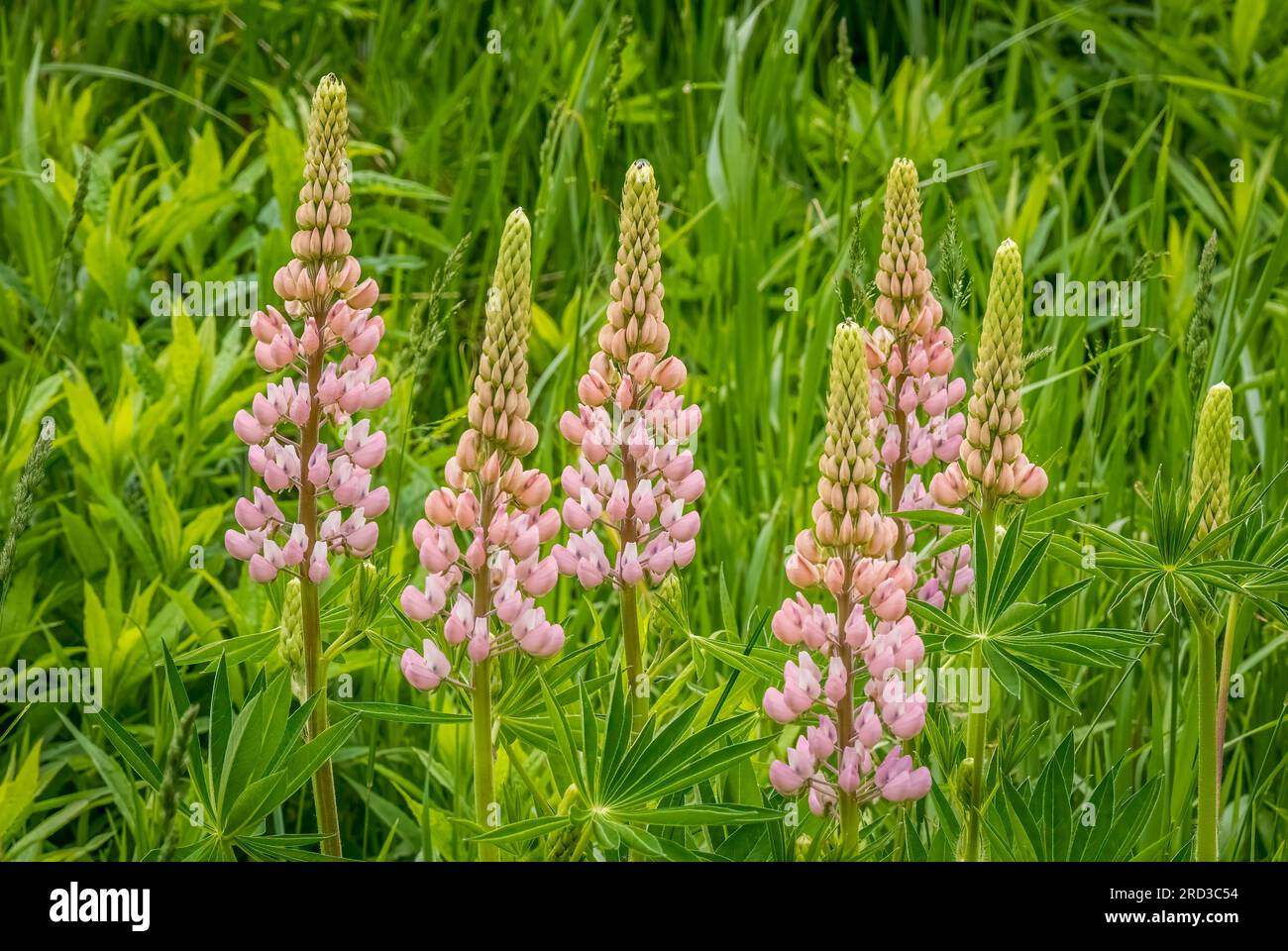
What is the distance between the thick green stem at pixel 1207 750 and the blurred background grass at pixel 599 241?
0.28 m

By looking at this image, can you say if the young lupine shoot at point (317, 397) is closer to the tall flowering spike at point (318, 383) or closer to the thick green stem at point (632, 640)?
the tall flowering spike at point (318, 383)

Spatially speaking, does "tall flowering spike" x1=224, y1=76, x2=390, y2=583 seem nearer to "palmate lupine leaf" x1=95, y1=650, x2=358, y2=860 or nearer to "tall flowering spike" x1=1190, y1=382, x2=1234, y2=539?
"palmate lupine leaf" x1=95, y1=650, x2=358, y2=860

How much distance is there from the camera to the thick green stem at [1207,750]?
1.81 meters

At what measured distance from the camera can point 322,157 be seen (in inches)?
67.6

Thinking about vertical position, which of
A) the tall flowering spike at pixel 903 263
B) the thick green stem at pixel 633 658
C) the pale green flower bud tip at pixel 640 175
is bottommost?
the thick green stem at pixel 633 658

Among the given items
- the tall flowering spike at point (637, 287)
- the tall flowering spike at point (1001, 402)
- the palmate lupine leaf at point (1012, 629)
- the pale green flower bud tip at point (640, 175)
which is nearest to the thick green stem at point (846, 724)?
the palmate lupine leaf at point (1012, 629)

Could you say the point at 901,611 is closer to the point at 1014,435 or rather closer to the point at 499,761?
the point at 1014,435

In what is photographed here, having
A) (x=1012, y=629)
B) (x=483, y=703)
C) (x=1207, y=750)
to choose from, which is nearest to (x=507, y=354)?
(x=483, y=703)

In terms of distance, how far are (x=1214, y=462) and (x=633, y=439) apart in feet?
2.34

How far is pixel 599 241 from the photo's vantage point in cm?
353

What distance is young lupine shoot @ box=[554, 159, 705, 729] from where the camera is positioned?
5.63ft

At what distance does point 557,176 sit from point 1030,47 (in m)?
2.13

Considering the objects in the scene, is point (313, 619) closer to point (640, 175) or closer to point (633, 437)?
point (633, 437)
